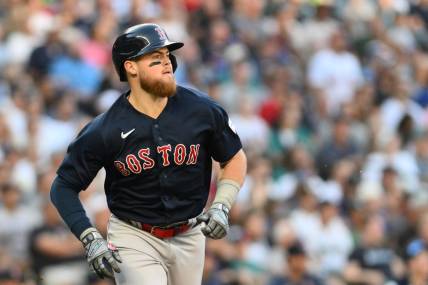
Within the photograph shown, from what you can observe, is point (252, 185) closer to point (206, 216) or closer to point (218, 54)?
point (218, 54)

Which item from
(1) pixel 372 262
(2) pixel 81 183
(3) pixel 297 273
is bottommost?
(1) pixel 372 262

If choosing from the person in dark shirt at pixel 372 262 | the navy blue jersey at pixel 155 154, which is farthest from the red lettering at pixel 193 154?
the person in dark shirt at pixel 372 262

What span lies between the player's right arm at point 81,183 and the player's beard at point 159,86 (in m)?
0.34

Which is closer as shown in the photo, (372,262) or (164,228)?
(164,228)

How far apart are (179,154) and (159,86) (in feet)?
1.32

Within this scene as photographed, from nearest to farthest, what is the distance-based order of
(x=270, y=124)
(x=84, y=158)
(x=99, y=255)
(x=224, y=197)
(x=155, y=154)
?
1. (x=99, y=255)
2. (x=84, y=158)
3. (x=155, y=154)
4. (x=224, y=197)
5. (x=270, y=124)

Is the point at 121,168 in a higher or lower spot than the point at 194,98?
lower

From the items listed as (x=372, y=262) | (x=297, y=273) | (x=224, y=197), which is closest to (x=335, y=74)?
(x=372, y=262)

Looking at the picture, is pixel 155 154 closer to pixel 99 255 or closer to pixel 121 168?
pixel 121 168

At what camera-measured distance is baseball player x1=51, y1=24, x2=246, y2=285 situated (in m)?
6.04

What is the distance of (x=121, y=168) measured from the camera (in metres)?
6.11

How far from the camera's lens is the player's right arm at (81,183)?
5953mm

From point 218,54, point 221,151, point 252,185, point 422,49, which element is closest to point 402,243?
point 252,185

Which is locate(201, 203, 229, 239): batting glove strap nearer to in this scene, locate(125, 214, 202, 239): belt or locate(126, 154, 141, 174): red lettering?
locate(125, 214, 202, 239): belt
